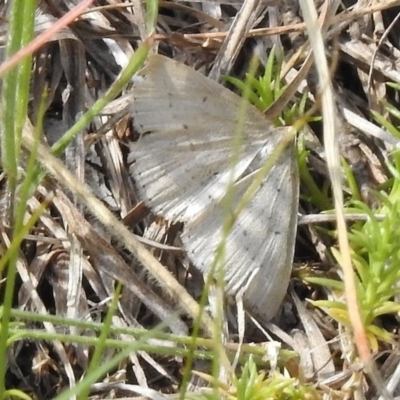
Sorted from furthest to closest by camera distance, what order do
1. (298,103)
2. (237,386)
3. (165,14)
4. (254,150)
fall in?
(165,14), (298,103), (254,150), (237,386)

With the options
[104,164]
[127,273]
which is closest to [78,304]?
[127,273]

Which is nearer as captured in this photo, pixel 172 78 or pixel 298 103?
pixel 172 78

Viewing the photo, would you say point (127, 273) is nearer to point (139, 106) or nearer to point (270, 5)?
point (139, 106)

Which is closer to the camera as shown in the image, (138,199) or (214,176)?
(214,176)
